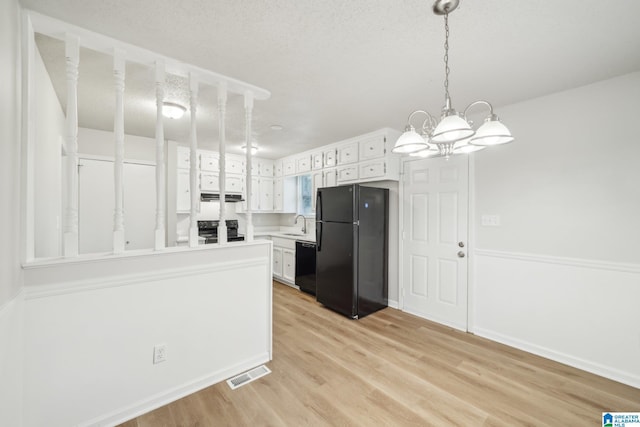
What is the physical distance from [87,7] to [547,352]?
447 cm

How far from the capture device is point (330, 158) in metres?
4.36

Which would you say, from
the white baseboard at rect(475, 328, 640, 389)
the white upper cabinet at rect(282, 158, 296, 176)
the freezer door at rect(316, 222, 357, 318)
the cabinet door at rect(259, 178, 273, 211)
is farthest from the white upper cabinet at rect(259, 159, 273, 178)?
the white baseboard at rect(475, 328, 640, 389)

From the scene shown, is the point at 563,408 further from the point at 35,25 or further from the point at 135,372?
the point at 35,25

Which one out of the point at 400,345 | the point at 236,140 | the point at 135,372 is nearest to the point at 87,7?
the point at 135,372

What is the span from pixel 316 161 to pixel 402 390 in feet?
11.8

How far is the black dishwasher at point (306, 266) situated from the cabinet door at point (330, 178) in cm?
105

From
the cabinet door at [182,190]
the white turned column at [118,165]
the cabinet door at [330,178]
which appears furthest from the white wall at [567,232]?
the cabinet door at [182,190]

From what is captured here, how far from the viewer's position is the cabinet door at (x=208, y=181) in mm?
4643

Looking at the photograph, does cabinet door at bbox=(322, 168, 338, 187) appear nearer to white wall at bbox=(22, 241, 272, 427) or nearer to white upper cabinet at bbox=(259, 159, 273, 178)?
white upper cabinet at bbox=(259, 159, 273, 178)

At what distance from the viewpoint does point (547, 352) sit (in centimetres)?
249

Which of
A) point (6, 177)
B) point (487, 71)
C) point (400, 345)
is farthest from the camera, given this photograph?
point (400, 345)

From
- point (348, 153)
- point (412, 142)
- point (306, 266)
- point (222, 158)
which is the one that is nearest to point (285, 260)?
point (306, 266)

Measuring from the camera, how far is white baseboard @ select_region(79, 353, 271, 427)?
164 centimetres

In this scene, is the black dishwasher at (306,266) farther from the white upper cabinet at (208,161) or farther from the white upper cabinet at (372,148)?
the white upper cabinet at (208,161)
